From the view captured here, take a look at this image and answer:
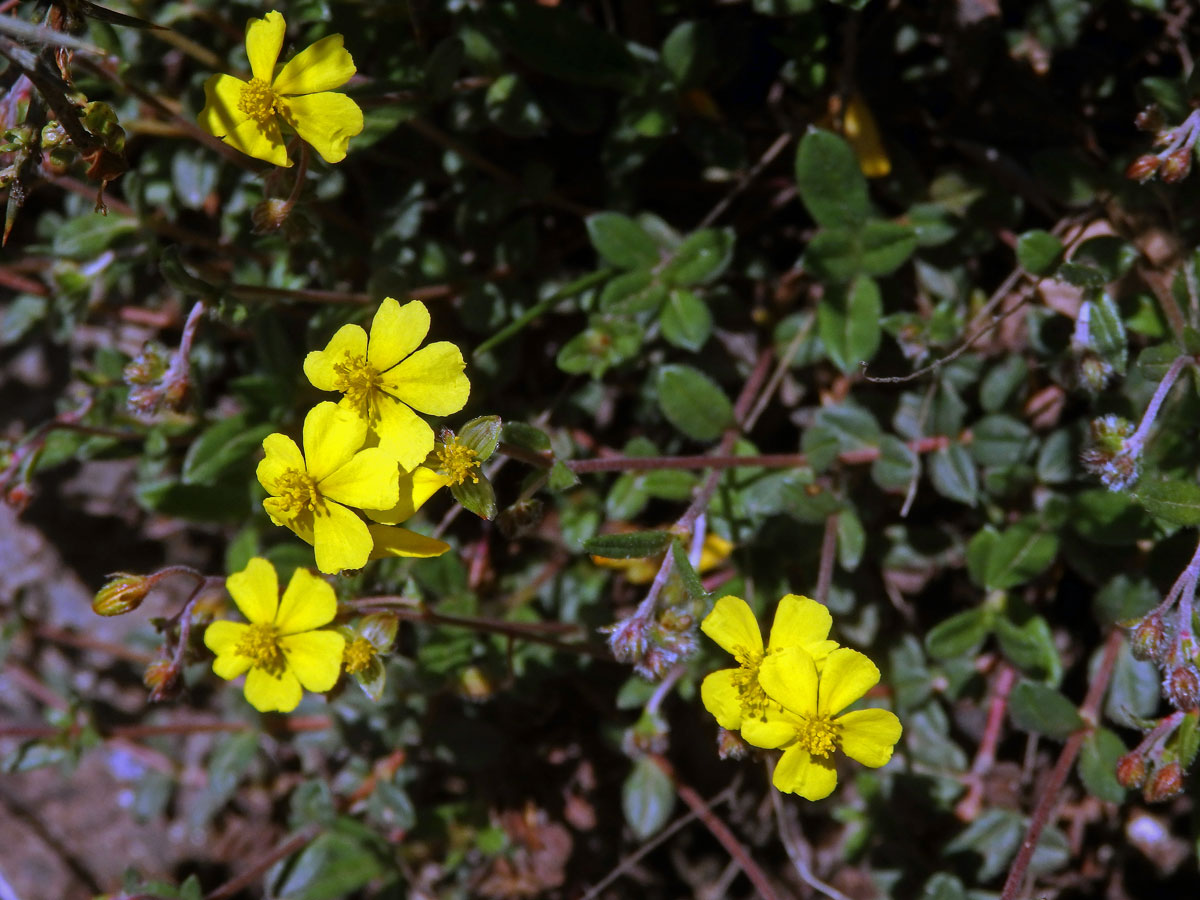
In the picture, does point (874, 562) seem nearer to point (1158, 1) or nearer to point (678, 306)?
point (678, 306)

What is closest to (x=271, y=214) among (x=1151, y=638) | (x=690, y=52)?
(x=690, y=52)

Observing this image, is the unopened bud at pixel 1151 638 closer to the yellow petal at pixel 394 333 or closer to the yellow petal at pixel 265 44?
the yellow petal at pixel 394 333

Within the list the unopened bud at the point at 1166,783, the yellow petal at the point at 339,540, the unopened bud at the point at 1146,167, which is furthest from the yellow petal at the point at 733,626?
the unopened bud at the point at 1146,167

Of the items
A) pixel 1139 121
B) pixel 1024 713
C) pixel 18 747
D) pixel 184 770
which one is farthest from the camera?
pixel 184 770

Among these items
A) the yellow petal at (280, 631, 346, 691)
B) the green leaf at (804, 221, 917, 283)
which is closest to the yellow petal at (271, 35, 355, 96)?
the yellow petal at (280, 631, 346, 691)

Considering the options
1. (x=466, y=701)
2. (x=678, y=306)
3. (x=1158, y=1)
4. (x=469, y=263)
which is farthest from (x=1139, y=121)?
(x=466, y=701)

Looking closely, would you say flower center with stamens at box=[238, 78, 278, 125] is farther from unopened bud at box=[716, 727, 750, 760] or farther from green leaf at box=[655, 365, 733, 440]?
unopened bud at box=[716, 727, 750, 760]

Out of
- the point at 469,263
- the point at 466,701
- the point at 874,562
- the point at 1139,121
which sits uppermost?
the point at 1139,121
